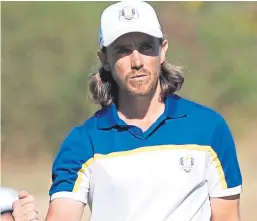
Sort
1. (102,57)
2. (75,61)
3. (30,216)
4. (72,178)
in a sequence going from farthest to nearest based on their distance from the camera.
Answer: (75,61)
(102,57)
(72,178)
(30,216)

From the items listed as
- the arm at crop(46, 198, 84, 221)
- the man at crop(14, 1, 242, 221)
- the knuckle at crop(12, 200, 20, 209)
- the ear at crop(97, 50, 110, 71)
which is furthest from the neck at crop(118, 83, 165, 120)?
the knuckle at crop(12, 200, 20, 209)

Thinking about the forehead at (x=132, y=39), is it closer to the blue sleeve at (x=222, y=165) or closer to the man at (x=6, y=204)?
the blue sleeve at (x=222, y=165)

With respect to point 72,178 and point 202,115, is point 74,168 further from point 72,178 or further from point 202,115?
point 202,115

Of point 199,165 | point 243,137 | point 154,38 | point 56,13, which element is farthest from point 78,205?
point 56,13

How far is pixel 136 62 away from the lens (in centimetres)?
284

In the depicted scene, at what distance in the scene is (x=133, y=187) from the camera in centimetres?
280

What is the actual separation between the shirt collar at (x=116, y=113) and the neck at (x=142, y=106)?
26 millimetres

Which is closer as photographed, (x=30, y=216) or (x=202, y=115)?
(x=30, y=216)

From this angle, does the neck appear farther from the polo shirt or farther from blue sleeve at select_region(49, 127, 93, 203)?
blue sleeve at select_region(49, 127, 93, 203)

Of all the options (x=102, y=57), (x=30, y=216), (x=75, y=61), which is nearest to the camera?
(x=30, y=216)

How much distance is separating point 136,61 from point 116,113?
0.22 m

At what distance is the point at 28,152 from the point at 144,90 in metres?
5.48

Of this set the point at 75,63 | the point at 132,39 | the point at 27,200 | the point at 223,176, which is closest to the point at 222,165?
the point at 223,176

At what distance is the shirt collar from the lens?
9.61ft
